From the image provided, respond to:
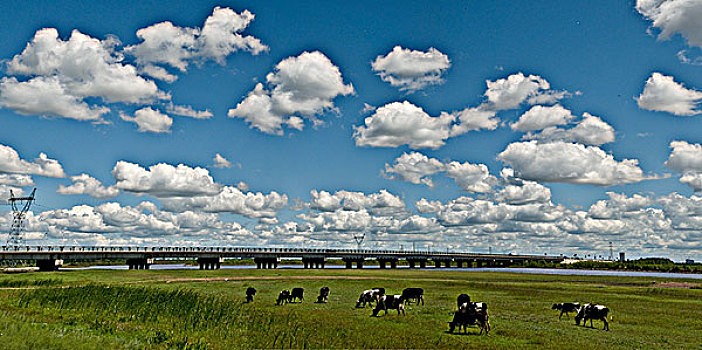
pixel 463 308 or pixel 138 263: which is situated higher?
pixel 463 308

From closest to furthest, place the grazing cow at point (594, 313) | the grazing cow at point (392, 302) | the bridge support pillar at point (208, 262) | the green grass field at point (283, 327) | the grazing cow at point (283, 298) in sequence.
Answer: the green grass field at point (283, 327) < the grazing cow at point (594, 313) < the grazing cow at point (392, 302) < the grazing cow at point (283, 298) < the bridge support pillar at point (208, 262)

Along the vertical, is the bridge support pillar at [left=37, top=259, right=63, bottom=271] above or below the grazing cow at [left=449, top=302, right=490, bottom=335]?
below

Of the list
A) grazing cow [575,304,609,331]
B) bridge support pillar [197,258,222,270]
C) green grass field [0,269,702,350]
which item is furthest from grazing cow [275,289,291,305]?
bridge support pillar [197,258,222,270]

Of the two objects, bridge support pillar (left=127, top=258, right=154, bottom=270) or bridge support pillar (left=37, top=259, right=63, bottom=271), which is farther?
bridge support pillar (left=127, top=258, right=154, bottom=270)

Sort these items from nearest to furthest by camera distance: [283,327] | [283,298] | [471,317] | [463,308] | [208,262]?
[471,317]
[463,308]
[283,327]
[283,298]
[208,262]

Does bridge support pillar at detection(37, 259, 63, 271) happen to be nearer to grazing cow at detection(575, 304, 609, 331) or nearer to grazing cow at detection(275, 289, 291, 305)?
grazing cow at detection(275, 289, 291, 305)

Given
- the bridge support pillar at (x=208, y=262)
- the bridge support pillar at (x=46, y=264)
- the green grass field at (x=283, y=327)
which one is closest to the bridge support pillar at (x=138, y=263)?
the bridge support pillar at (x=208, y=262)

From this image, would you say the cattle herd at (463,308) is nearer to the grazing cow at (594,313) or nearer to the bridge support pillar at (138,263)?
the grazing cow at (594,313)

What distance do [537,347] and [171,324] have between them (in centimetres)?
1870

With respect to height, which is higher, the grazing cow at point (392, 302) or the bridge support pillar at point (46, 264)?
the grazing cow at point (392, 302)

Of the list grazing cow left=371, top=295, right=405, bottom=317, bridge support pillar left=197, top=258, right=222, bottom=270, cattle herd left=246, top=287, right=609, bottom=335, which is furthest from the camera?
bridge support pillar left=197, top=258, right=222, bottom=270

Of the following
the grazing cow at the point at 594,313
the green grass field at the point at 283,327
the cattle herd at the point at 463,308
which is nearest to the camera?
the green grass field at the point at 283,327

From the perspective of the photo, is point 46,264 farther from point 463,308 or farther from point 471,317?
point 471,317

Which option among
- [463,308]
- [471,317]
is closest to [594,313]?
[471,317]
